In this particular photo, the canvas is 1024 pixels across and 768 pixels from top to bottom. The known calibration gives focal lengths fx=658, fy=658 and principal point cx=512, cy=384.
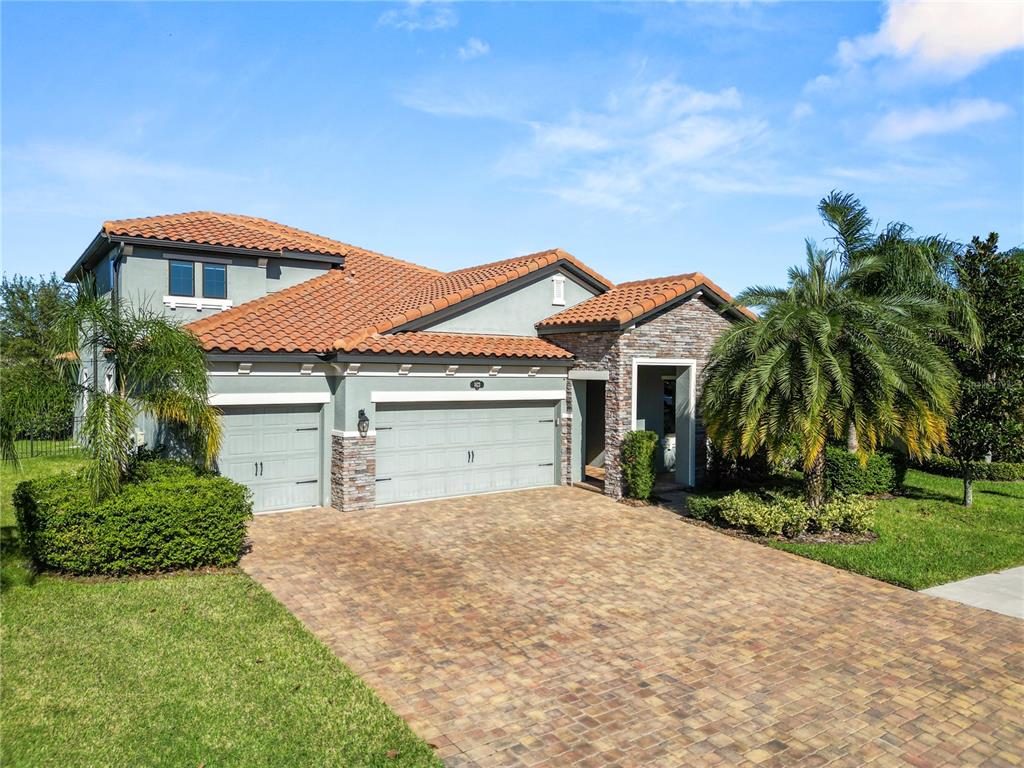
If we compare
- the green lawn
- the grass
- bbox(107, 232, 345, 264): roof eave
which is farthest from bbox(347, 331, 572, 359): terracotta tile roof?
the green lawn

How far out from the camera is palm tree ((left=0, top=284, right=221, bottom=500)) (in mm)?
9352

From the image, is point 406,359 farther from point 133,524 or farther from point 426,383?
point 133,524

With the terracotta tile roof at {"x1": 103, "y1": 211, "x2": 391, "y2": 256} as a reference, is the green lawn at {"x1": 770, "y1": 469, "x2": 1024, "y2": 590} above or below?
below

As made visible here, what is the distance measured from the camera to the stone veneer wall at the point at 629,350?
15.8 m

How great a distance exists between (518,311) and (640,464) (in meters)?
5.27

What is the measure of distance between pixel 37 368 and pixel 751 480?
15.0 m

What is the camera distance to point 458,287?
59.6 ft

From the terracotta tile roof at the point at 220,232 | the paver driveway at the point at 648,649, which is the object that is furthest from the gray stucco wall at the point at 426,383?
→ the terracotta tile roof at the point at 220,232

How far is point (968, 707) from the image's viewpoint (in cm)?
625

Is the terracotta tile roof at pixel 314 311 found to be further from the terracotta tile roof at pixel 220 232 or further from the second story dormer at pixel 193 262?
the terracotta tile roof at pixel 220 232

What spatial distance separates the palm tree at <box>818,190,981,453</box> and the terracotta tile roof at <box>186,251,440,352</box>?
1158cm

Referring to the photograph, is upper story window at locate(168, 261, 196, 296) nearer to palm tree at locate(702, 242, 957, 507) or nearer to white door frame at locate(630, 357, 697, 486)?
white door frame at locate(630, 357, 697, 486)

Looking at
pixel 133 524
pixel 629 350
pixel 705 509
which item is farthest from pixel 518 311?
Answer: pixel 133 524

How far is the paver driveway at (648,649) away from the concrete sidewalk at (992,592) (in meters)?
0.39
